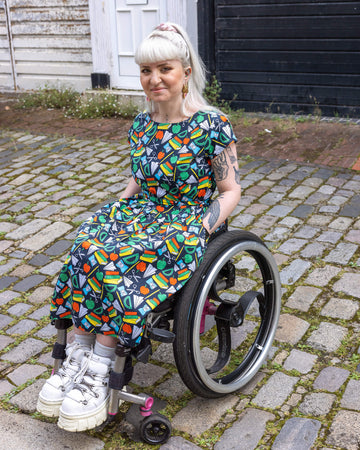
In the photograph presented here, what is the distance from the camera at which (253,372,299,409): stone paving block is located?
104 inches

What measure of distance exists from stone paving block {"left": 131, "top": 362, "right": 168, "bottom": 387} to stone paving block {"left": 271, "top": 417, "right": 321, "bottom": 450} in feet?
2.17

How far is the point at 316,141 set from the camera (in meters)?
6.25

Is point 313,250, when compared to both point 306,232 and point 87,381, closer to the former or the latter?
point 306,232

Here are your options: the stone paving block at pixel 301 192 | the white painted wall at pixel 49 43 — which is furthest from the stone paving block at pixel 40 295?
the white painted wall at pixel 49 43

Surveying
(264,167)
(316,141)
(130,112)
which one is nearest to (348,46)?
(316,141)

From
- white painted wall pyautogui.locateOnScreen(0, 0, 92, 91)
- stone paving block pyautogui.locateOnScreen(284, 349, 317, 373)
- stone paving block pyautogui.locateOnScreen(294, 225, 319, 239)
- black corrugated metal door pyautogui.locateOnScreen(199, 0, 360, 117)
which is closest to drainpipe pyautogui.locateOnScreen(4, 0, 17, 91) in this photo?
white painted wall pyautogui.locateOnScreen(0, 0, 92, 91)

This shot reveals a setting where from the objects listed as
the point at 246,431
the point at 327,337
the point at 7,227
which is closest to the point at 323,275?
the point at 327,337

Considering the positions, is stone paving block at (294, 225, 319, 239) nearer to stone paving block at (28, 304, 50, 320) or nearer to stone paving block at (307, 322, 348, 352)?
stone paving block at (307, 322, 348, 352)

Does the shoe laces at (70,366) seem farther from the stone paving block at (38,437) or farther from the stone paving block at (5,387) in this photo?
the stone paving block at (5,387)

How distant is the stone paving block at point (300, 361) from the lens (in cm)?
287

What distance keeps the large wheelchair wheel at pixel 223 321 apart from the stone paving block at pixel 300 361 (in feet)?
0.50

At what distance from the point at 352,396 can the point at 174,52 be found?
1.68m

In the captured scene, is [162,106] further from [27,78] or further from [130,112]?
[27,78]

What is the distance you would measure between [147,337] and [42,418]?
0.70 meters
